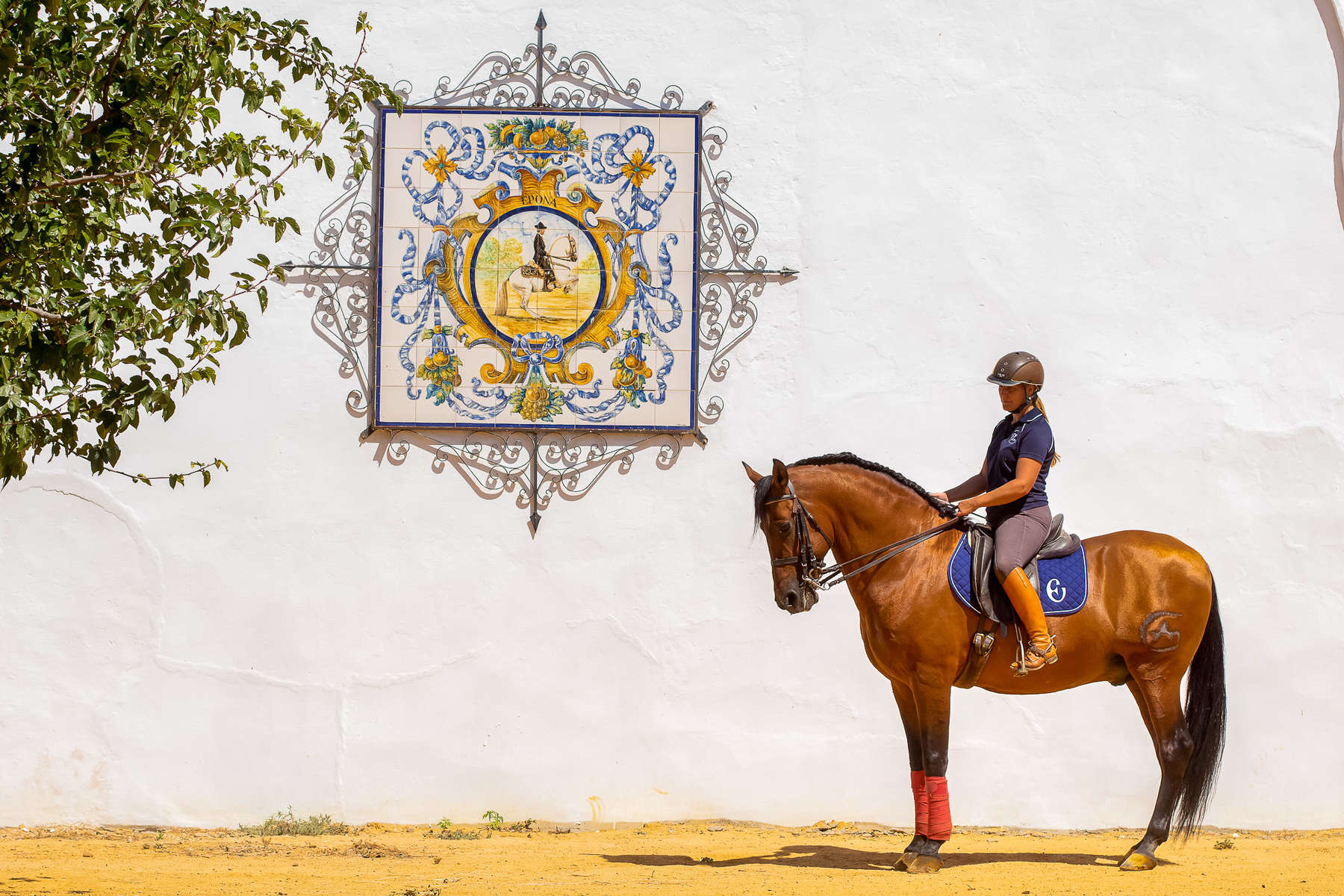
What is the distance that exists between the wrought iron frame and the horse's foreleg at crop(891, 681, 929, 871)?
5.60ft

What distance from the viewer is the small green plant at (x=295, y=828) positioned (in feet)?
19.9

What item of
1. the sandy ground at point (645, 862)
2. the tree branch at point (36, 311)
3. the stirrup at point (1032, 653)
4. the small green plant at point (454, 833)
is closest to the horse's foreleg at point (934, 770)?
the sandy ground at point (645, 862)

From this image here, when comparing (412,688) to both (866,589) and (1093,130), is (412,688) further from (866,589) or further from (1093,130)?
(1093,130)

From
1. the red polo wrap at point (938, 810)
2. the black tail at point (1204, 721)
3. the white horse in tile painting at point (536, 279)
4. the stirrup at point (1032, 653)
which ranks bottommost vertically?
the red polo wrap at point (938, 810)

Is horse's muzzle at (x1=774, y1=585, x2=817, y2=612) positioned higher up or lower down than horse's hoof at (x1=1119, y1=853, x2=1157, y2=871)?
higher up

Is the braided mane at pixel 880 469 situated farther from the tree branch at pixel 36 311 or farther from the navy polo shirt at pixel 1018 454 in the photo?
the tree branch at pixel 36 311

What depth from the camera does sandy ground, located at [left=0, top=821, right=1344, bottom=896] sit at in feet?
15.4

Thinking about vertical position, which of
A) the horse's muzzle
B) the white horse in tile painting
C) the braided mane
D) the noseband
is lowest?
the horse's muzzle

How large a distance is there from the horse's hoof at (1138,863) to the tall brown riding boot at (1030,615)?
2.86ft

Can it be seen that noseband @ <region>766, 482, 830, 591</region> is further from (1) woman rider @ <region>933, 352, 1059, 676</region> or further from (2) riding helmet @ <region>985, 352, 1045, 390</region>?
(2) riding helmet @ <region>985, 352, 1045, 390</region>

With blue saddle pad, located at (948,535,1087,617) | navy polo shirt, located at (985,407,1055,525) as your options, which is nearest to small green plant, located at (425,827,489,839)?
blue saddle pad, located at (948,535,1087,617)

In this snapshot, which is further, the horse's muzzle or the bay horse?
the bay horse

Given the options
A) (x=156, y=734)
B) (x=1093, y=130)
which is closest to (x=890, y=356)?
(x=1093, y=130)

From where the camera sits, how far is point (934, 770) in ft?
16.4
